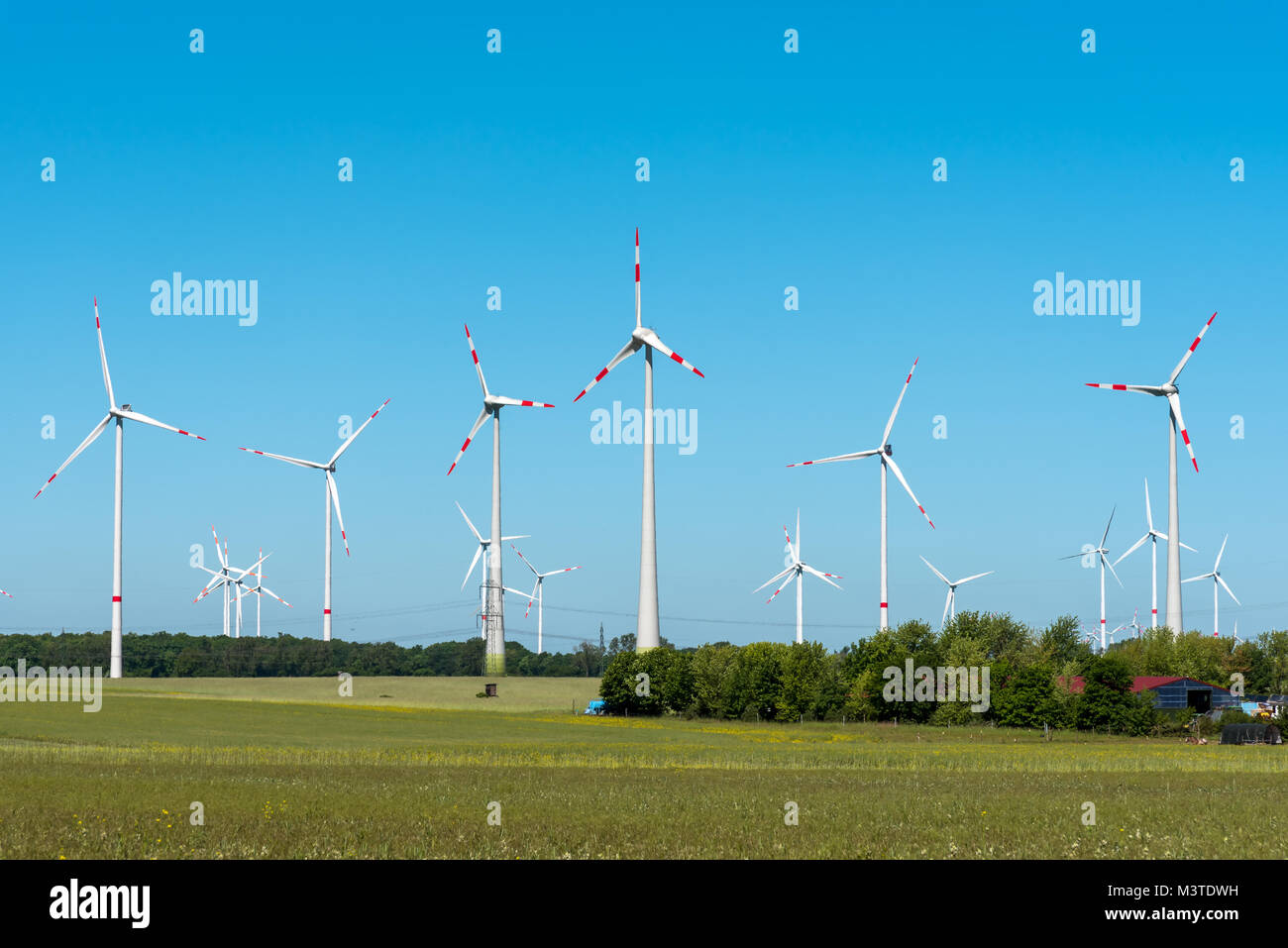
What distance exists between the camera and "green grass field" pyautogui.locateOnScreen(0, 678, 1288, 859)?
2692 centimetres

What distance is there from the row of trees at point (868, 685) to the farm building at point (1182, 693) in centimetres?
308

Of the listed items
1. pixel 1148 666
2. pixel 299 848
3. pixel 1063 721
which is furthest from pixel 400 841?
pixel 1148 666

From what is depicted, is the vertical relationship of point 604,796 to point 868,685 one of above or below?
above

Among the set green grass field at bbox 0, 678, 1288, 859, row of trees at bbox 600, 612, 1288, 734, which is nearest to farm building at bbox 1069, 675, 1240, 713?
row of trees at bbox 600, 612, 1288, 734

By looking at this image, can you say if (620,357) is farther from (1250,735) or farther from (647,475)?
(1250,735)

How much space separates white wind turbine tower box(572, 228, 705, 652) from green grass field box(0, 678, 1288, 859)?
39.0 metres

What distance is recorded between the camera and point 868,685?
143 meters

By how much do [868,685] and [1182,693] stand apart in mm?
34356

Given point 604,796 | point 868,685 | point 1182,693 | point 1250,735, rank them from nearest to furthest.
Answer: point 604,796
point 1250,735
point 1182,693
point 868,685

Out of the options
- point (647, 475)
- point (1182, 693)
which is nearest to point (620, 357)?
A: point (647, 475)

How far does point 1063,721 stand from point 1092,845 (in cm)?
10720
